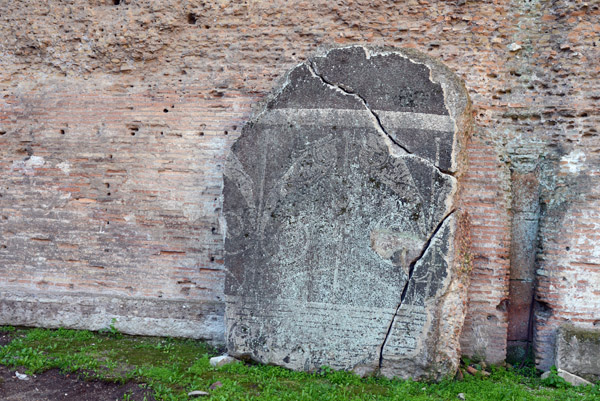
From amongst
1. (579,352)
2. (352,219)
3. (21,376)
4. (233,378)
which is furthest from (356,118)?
(21,376)

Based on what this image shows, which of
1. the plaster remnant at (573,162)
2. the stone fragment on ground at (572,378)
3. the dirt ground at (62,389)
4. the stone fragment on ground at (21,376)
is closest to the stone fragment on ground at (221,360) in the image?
the dirt ground at (62,389)

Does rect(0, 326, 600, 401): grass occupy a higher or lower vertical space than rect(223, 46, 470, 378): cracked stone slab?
lower

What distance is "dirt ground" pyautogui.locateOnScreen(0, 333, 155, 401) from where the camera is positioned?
3.43 meters

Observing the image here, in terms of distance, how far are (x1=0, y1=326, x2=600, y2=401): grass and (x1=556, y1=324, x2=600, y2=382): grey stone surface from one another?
7.0 inches

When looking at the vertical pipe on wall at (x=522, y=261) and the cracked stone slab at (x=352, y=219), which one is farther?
the vertical pipe on wall at (x=522, y=261)

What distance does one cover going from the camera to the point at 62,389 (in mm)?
3557

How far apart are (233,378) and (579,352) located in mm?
2788

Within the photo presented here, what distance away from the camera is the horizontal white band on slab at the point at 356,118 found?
12.3ft

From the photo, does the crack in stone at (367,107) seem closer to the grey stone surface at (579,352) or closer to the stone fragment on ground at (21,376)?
the grey stone surface at (579,352)

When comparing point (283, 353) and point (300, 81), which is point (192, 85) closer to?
point (300, 81)

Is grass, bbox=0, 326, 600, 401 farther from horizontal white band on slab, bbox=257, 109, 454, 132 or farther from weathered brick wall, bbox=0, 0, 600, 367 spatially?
horizontal white band on slab, bbox=257, 109, 454, 132

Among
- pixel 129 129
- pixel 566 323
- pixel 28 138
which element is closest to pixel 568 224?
pixel 566 323

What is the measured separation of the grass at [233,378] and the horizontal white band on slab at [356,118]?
1951 millimetres

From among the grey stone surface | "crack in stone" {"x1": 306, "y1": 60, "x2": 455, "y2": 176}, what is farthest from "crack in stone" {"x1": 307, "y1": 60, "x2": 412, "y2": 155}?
the grey stone surface
